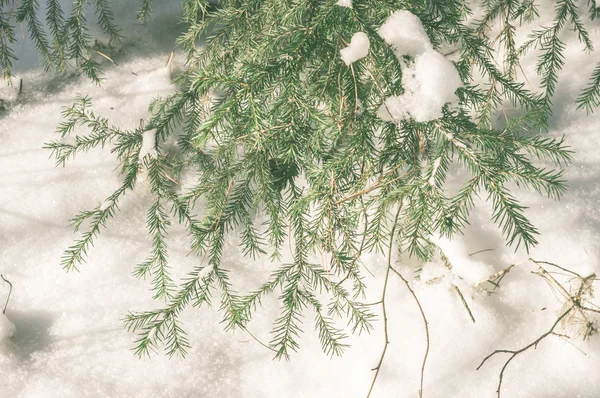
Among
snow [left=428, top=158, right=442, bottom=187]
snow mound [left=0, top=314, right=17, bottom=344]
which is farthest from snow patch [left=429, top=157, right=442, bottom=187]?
snow mound [left=0, top=314, right=17, bottom=344]

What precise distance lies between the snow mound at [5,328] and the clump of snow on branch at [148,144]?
0.81m

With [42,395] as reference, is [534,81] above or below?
above

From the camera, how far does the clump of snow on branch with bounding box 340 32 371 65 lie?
0.93m

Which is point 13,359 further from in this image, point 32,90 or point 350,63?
point 350,63

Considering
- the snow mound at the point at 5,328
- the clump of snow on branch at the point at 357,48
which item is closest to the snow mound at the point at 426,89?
the clump of snow on branch at the point at 357,48

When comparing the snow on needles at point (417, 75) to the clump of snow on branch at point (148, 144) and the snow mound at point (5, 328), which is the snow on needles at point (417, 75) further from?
the snow mound at point (5, 328)

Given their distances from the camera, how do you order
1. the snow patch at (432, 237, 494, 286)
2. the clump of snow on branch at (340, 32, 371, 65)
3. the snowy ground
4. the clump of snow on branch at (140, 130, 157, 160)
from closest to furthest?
the clump of snow on branch at (340, 32, 371, 65) < the clump of snow on branch at (140, 130, 157, 160) < the snowy ground < the snow patch at (432, 237, 494, 286)

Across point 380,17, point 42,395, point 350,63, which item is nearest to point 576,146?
point 380,17

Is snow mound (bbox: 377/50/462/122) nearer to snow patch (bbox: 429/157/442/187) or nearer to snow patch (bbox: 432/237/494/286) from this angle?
snow patch (bbox: 429/157/442/187)

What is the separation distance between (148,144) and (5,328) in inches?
34.2

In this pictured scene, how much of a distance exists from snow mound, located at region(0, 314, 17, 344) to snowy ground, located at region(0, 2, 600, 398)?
0.13 ft

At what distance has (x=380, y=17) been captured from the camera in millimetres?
1115

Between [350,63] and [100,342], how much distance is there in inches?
54.7

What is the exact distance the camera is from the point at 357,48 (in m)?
0.93
